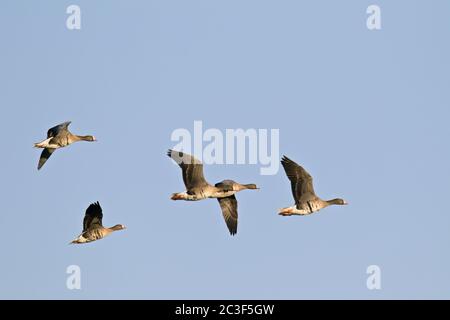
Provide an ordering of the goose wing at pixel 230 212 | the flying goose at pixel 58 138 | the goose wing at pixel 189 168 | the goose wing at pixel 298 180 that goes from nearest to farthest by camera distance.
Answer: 1. the goose wing at pixel 298 180
2. the goose wing at pixel 189 168
3. the flying goose at pixel 58 138
4. the goose wing at pixel 230 212

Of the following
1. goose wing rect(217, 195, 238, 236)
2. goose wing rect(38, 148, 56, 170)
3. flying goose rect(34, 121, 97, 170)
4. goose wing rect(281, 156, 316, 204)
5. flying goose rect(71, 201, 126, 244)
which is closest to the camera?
goose wing rect(281, 156, 316, 204)

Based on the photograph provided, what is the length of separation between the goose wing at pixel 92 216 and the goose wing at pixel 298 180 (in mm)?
6422

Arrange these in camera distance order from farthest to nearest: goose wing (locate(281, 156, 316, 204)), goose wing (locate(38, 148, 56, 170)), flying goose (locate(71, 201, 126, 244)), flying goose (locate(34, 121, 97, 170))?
goose wing (locate(38, 148, 56, 170)), flying goose (locate(34, 121, 97, 170)), flying goose (locate(71, 201, 126, 244)), goose wing (locate(281, 156, 316, 204))

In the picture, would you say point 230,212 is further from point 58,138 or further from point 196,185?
point 58,138

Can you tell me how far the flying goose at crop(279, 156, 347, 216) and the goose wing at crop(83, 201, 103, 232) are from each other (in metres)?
6.02

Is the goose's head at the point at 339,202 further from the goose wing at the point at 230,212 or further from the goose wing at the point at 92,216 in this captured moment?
the goose wing at the point at 92,216

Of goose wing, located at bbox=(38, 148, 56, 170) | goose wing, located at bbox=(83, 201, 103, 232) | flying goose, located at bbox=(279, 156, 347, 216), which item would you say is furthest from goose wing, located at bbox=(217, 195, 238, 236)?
goose wing, located at bbox=(38, 148, 56, 170)

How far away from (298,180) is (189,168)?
3476 mm

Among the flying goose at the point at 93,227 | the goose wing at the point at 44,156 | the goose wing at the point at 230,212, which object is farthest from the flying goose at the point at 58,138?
the goose wing at the point at 230,212

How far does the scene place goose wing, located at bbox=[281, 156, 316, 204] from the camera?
44906 mm

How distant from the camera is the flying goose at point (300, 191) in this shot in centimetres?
4494

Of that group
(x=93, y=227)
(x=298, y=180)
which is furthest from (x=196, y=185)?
(x=93, y=227)

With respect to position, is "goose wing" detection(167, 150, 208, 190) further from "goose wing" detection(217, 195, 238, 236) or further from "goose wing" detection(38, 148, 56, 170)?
"goose wing" detection(38, 148, 56, 170)
